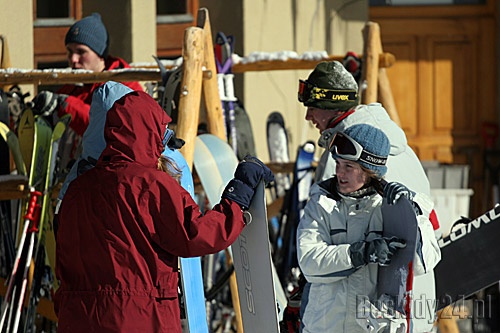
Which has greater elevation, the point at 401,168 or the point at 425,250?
the point at 401,168

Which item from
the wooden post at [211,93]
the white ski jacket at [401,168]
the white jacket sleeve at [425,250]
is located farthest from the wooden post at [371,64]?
the white jacket sleeve at [425,250]

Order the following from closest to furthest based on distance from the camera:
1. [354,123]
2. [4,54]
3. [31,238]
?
[354,123], [31,238], [4,54]

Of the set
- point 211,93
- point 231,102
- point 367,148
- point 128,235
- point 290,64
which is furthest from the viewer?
point 231,102

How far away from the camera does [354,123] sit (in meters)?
4.66

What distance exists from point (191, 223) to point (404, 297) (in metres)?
0.80

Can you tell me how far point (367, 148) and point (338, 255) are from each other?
38cm

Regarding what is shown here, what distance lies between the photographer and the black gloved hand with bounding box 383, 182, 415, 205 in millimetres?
4137

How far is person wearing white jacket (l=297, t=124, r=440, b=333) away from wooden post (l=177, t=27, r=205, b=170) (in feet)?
3.82

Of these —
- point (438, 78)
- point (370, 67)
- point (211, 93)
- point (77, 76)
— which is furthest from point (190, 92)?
point (438, 78)

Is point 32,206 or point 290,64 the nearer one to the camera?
point 32,206

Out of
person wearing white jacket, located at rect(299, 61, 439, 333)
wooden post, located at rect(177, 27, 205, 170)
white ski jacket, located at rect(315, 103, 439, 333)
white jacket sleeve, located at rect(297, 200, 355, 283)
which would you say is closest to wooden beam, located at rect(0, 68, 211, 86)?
wooden post, located at rect(177, 27, 205, 170)

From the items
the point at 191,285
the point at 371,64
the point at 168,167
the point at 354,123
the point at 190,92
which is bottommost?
the point at 191,285

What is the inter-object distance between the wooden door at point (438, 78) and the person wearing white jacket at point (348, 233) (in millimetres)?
6553

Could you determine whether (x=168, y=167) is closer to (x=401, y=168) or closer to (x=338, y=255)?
(x=338, y=255)
